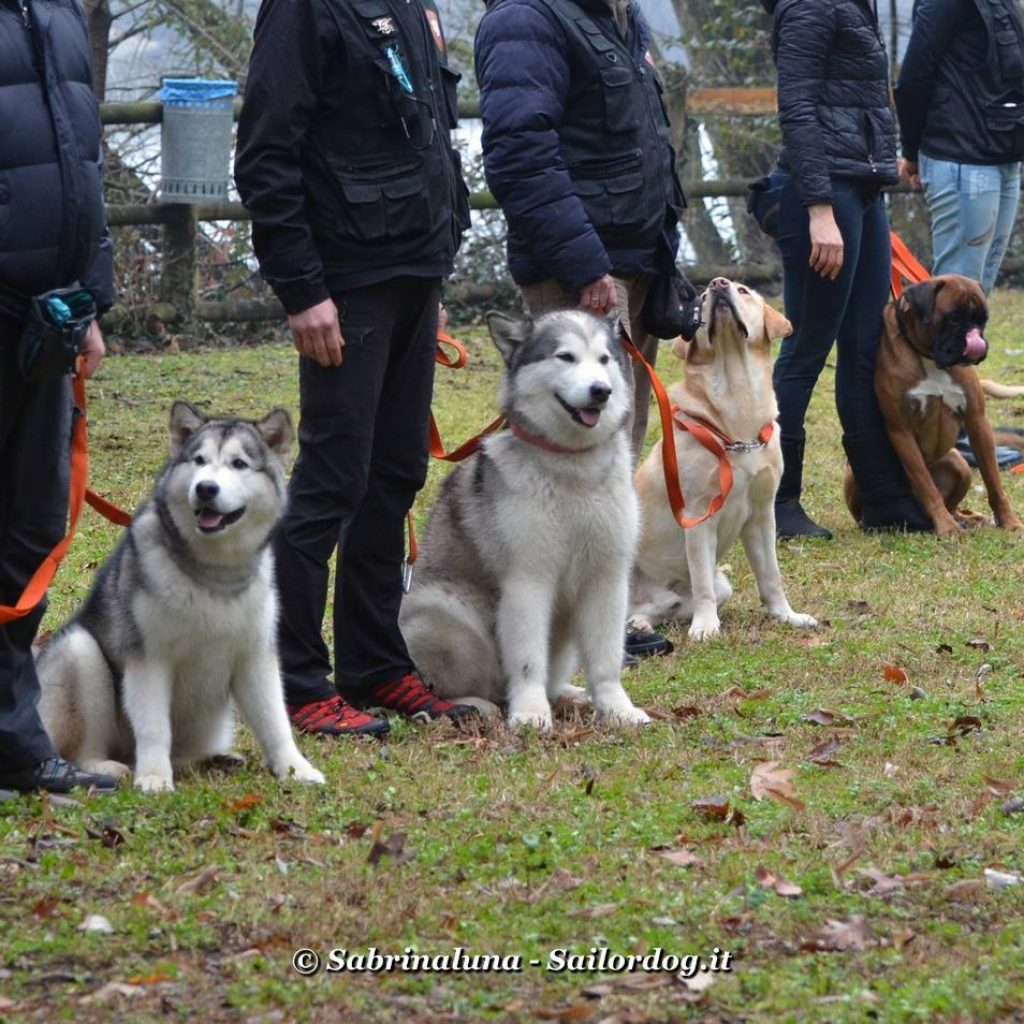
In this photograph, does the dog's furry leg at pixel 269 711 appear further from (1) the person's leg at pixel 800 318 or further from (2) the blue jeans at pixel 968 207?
(2) the blue jeans at pixel 968 207

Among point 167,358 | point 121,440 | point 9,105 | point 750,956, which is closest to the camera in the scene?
point 750,956

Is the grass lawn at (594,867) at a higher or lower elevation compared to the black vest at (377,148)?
lower

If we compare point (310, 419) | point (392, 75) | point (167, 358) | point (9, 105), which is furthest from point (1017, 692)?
point (167, 358)

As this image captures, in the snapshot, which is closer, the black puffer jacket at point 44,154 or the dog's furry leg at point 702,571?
the black puffer jacket at point 44,154

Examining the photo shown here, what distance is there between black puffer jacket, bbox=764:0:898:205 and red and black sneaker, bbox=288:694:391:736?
3425 millimetres

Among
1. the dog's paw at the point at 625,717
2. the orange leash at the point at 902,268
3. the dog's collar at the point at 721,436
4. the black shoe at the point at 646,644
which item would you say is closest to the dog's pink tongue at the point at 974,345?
the orange leash at the point at 902,268

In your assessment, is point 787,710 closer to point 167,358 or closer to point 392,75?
point 392,75

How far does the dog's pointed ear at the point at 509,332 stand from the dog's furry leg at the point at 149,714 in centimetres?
150

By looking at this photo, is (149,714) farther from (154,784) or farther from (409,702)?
(409,702)

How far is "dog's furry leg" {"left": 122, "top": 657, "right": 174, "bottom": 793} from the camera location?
13.7 feet

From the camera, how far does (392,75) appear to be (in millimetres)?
4398

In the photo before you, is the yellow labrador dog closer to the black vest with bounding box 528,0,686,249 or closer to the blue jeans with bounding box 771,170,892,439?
the blue jeans with bounding box 771,170,892,439

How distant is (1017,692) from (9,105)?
11.2 ft

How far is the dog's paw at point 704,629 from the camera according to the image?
6.29 m
